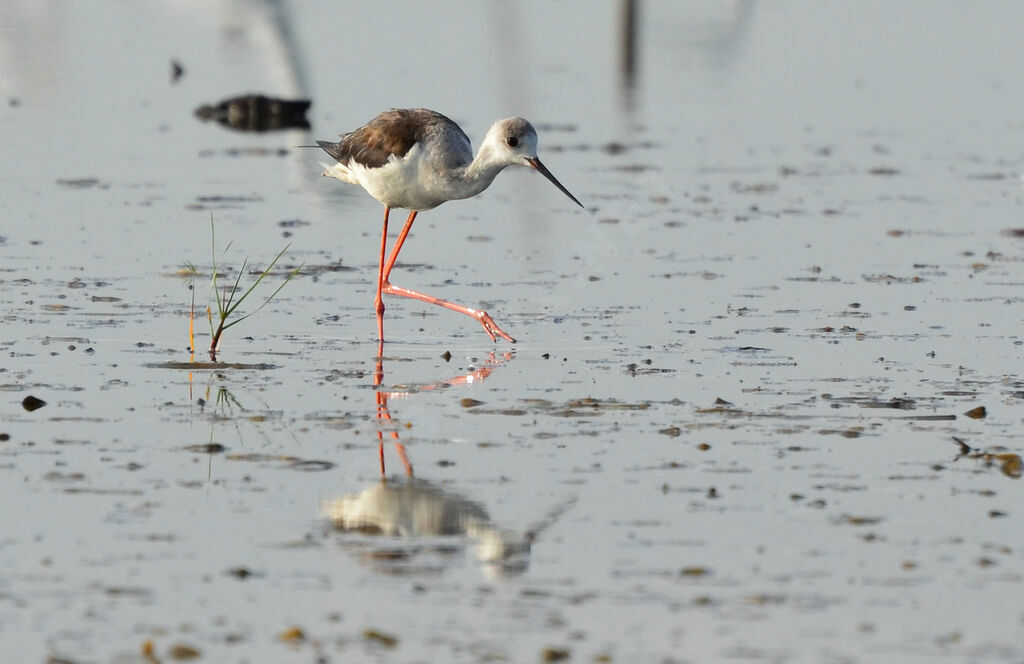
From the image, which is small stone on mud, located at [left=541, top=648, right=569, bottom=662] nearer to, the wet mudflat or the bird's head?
the wet mudflat

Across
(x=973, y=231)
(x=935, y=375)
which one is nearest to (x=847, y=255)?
(x=973, y=231)

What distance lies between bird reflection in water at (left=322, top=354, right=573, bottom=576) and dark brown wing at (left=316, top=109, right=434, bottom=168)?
4.23 metres

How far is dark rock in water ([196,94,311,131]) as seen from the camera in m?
23.3

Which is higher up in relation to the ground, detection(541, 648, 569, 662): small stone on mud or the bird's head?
the bird's head

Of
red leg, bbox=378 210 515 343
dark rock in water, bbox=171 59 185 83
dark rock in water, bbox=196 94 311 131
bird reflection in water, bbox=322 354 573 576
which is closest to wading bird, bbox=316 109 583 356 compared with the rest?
red leg, bbox=378 210 515 343

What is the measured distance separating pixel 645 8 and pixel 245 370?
32.8 metres

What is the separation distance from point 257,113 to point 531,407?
14592mm

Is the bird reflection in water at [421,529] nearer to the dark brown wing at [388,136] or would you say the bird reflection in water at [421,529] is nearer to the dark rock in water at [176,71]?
the dark brown wing at [388,136]

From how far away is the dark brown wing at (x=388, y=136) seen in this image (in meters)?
12.2

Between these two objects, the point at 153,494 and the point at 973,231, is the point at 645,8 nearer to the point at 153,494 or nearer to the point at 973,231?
the point at 973,231

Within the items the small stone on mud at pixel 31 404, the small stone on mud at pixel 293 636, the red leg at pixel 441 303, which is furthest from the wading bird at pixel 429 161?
the small stone on mud at pixel 293 636

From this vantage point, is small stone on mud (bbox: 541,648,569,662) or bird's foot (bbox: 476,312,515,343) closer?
small stone on mud (bbox: 541,648,569,662)

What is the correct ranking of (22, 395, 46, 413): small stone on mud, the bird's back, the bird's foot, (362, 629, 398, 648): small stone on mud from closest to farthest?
(362, 629, 398, 648): small stone on mud, (22, 395, 46, 413): small stone on mud, the bird's foot, the bird's back

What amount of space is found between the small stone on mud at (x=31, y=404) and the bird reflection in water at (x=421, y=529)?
194 centimetres
